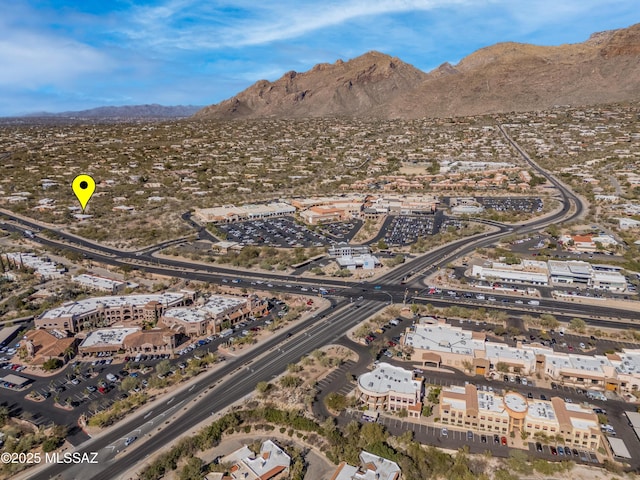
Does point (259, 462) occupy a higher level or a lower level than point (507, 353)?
lower

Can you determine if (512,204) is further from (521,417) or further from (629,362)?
(521,417)

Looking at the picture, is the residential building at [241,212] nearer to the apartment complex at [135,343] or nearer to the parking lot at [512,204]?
the parking lot at [512,204]

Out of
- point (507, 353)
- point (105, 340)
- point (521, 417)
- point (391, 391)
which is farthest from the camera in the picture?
point (105, 340)

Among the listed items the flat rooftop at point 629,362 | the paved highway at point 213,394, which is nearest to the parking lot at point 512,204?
the flat rooftop at point 629,362

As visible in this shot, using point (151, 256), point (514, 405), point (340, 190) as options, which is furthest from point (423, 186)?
point (514, 405)

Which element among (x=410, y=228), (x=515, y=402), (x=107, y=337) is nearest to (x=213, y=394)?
(x=107, y=337)

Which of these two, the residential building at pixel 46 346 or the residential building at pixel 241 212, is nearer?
the residential building at pixel 46 346
